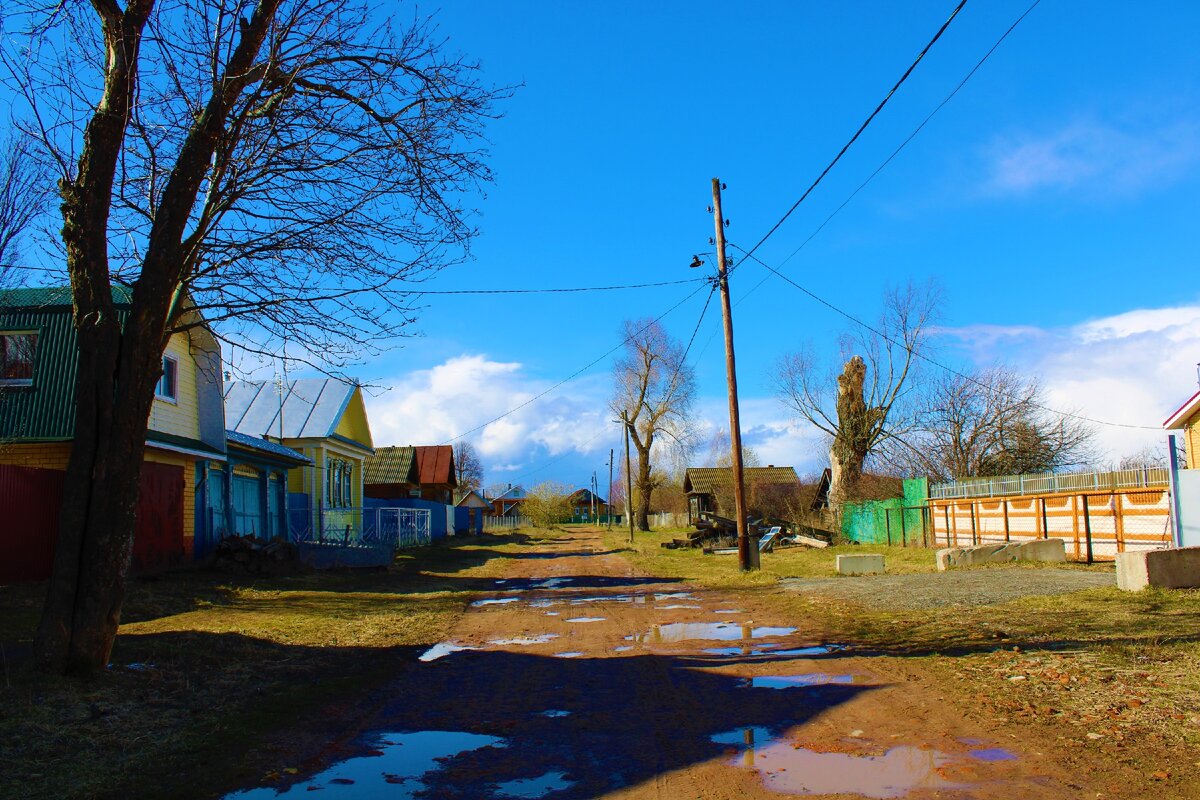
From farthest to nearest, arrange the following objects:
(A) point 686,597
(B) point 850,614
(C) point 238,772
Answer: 1. (A) point 686,597
2. (B) point 850,614
3. (C) point 238,772

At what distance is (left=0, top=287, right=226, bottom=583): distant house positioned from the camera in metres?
14.3

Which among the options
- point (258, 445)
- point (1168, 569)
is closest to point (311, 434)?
point (258, 445)

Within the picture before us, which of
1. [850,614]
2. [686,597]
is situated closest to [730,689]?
[850,614]

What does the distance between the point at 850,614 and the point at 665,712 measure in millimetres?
5833

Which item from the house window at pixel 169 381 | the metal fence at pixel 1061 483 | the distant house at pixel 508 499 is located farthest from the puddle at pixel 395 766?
the distant house at pixel 508 499

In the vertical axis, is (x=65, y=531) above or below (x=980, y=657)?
above

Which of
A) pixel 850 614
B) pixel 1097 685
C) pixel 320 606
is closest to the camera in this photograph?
pixel 1097 685

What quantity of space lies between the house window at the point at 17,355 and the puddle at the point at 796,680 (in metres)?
15.6

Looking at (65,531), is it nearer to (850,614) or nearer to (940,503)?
(850,614)

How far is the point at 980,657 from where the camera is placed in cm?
782

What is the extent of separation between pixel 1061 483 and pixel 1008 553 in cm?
279

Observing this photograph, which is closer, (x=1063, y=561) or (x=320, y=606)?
(x=320, y=606)

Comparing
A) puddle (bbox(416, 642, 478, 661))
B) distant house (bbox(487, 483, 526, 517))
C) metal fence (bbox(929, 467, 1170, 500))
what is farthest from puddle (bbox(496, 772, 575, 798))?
distant house (bbox(487, 483, 526, 517))

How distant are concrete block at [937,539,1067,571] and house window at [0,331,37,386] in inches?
738
